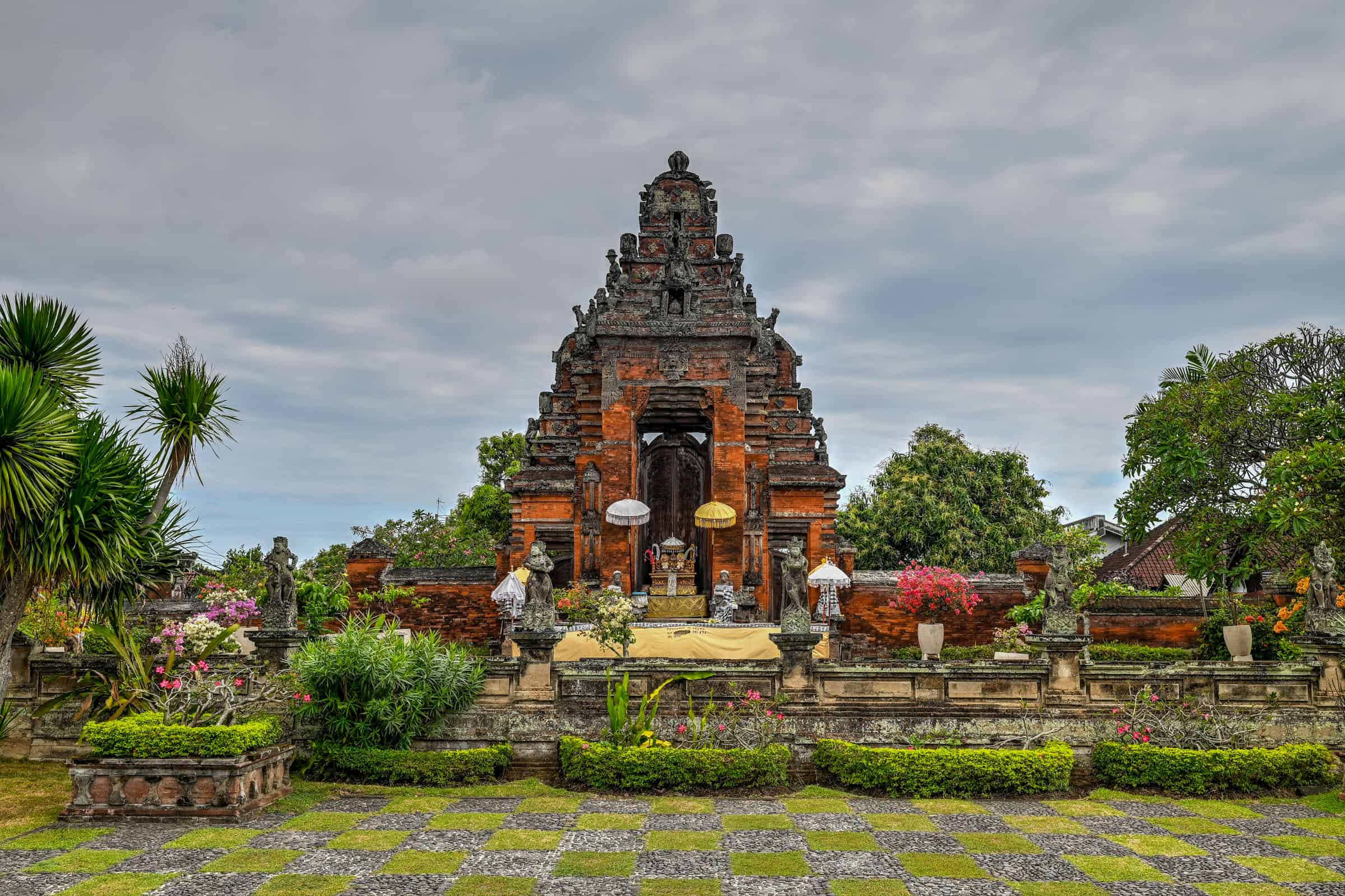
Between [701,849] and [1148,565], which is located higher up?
[1148,565]

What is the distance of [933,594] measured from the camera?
67.7 ft

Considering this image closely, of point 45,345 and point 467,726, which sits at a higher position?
point 45,345

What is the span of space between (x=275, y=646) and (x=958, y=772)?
8442 millimetres

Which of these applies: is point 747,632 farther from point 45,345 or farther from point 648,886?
point 45,345

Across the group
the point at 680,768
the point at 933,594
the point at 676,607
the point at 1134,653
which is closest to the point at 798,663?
the point at 680,768

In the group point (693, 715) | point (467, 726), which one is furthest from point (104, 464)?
point (693, 715)

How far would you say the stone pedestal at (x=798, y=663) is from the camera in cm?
1209

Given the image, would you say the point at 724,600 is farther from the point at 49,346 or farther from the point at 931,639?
the point at 49,346

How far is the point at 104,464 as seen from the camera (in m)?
11.1

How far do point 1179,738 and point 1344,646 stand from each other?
2.58m

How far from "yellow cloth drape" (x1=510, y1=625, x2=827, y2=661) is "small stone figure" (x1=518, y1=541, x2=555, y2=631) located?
8.31 ft

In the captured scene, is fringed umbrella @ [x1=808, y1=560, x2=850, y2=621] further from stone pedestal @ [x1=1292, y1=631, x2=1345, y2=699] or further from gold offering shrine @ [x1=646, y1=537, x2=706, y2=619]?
stone pedestal @ [x1=1292, y1=631, x2=1345, y2=699]

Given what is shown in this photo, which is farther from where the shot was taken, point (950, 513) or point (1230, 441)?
point (950, 513)

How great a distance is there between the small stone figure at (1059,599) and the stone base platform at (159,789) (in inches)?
372
